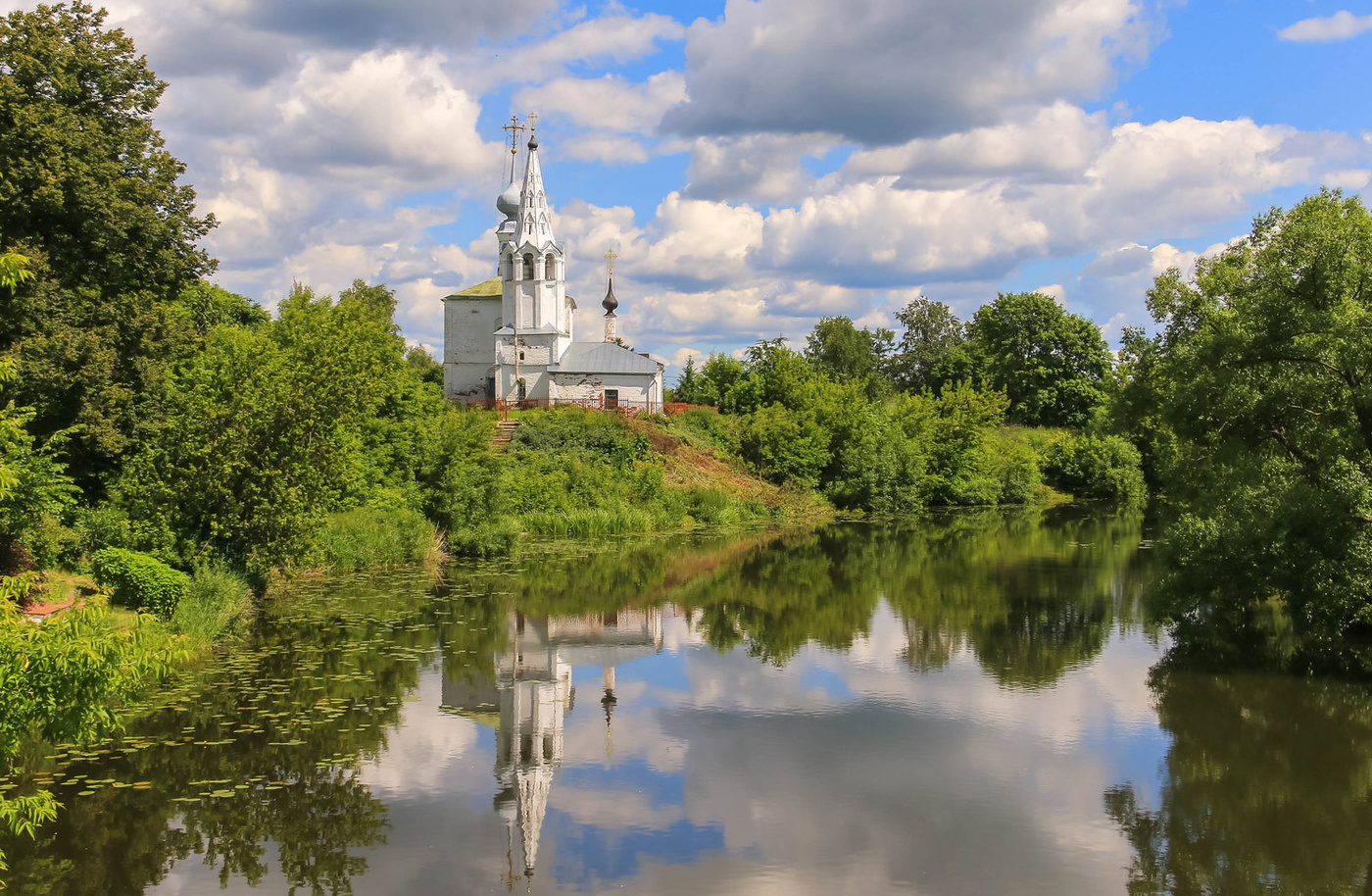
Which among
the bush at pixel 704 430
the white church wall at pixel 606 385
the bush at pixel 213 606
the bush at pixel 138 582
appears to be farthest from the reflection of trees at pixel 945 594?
the white church wall at pixel 606 385

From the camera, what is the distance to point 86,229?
827 inches

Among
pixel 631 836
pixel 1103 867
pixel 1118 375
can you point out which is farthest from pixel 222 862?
pixel 1118 375

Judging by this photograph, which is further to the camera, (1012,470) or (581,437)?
(1012,470)

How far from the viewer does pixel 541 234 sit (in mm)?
56312

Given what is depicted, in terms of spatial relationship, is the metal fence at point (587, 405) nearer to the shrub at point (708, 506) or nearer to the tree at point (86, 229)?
the shrub at point (708, 506)

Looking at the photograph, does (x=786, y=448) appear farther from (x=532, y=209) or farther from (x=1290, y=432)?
(x=1290, y=432)

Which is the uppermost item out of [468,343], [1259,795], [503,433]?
[468,343]

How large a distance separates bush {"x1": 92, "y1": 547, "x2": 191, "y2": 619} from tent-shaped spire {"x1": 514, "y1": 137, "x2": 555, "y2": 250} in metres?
39.5

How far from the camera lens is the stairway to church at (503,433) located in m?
44.0

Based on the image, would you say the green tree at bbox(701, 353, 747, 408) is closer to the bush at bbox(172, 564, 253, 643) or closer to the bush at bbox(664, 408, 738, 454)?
the bush at bbox(664, 408, 738, 454)

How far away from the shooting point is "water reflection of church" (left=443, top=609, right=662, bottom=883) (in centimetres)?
1268

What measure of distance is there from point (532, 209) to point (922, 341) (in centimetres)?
5059

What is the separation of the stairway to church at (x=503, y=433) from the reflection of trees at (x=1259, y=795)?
3135 centimetres

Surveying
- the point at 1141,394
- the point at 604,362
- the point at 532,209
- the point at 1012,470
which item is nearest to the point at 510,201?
the point at 532,209
